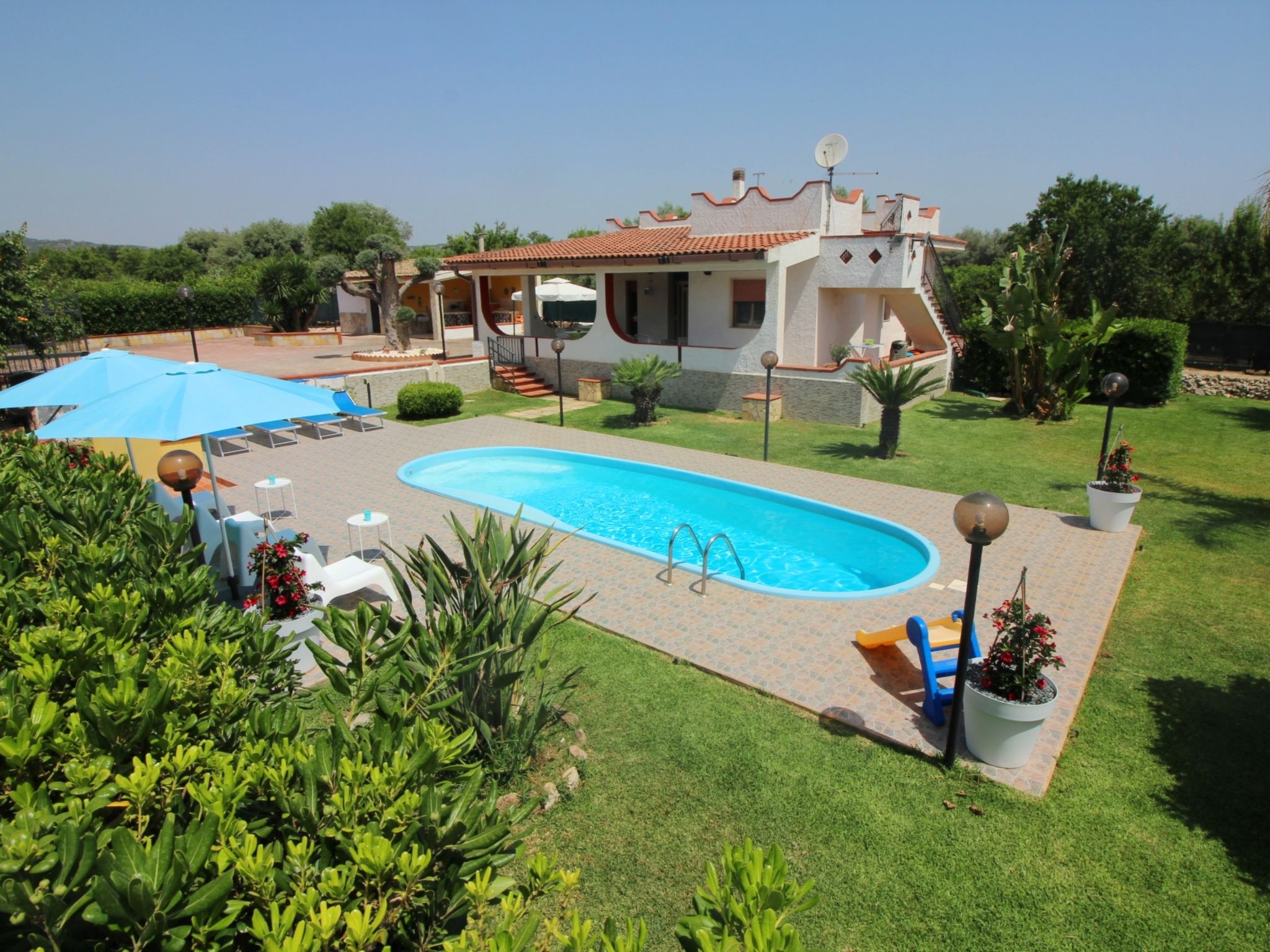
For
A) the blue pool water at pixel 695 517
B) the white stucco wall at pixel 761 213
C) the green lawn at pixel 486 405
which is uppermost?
the white stucco wall at pixel 761 213

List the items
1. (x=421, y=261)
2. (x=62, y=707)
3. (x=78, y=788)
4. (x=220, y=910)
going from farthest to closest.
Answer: (x=421, y=261) → (x=62, y=707) → (x=78, y=788) → (x=220, y=910)

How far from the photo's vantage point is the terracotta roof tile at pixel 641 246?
805 inches

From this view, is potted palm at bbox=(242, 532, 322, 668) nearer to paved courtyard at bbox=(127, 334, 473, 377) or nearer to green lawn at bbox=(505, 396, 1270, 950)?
green lawn at bbox=(505, 396, 1270, 950)

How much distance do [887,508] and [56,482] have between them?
37.9 feet

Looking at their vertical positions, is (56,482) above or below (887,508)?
above

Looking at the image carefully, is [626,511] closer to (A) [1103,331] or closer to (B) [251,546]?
(B) [251,546]

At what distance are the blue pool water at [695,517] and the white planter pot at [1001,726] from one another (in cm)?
326

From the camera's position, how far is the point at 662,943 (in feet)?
14.1

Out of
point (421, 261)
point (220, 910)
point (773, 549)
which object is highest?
point (421, 261)

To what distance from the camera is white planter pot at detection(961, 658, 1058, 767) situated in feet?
18.8

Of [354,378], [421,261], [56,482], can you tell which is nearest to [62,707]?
[56,482]

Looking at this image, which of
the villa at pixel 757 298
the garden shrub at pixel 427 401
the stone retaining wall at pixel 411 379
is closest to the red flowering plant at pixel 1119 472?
the villa at pixel 757 298

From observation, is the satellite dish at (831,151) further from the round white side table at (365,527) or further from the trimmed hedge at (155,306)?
the trimmed hedge at (155,306)

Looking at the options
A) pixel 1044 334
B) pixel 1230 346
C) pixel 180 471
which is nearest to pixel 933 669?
pixel 180 471
